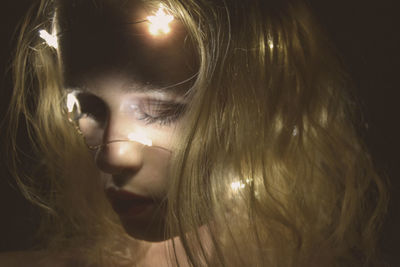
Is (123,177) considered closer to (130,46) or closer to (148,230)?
(148,230)

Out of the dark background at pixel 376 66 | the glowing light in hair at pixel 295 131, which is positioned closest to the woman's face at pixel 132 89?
the glowing light in hair at pixel 295 131

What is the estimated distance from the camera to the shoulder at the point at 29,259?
1013 millimetres

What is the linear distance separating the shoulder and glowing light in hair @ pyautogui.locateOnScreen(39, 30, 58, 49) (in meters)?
0.53

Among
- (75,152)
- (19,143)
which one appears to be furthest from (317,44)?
(19,143)

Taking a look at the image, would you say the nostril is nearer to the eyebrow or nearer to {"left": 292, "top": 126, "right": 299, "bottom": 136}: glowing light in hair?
the eyebrow

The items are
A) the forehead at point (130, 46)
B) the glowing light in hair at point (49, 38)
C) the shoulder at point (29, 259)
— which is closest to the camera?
the forehead at point (130, 46)

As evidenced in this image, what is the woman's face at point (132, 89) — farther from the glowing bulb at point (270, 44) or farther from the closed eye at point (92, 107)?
the glowing bulb at point (270, 44)

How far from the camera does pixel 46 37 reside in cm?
93

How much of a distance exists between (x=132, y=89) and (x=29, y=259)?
1.83ft

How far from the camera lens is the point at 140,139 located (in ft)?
2.63

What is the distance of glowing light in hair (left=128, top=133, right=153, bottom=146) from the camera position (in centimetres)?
80

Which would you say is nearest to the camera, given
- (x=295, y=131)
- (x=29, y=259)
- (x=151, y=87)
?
(x=151, y=87)

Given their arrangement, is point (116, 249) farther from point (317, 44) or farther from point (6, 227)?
point (317, 44)

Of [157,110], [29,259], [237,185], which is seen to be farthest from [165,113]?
[29,259]
